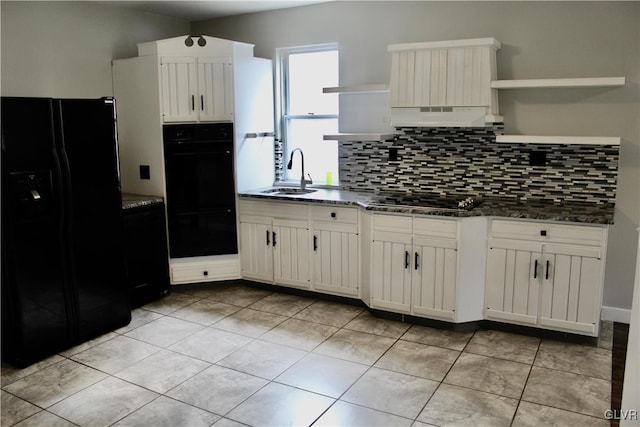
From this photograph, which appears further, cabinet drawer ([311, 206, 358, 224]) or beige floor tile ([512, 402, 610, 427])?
cabinet drawer ([311, 206, 358, 224])

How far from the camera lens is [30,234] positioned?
3.26m

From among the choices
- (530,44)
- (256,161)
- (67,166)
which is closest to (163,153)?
(256,161)

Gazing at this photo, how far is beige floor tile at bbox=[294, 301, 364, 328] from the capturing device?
→ 3.98 meters

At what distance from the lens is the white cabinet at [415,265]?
12.2 feet

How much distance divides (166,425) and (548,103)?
334 centimetres

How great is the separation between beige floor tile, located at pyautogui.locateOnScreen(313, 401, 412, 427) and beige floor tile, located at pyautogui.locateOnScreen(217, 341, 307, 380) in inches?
20.9

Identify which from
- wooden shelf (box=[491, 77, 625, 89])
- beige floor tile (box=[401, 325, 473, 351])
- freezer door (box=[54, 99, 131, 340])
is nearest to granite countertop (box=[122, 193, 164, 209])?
freezer door (box=[54, 99, 131, 340])

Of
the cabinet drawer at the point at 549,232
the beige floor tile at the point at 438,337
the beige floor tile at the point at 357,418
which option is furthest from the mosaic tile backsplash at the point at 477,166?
the beige floor tile at the point at 357,418

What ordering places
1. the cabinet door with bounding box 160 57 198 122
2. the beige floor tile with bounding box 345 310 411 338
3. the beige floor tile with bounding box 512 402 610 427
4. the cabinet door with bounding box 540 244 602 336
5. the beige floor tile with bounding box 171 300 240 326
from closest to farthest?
the beige floor tile with bounding box 512 402 610 427, the cabinet door with bounding box 540 244 602 336, the beige floor tile with bounding box 345 310 411 338, the beige floor tile with bounding box 171 300 240 326, the cabinet door with bounding box 160 57 198 122

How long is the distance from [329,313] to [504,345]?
4.30 ft

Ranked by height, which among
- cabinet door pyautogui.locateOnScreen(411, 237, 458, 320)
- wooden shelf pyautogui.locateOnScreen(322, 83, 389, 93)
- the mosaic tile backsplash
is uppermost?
wooden shelf pyautogui.locateOnScreen(322, 83, 389, 93)

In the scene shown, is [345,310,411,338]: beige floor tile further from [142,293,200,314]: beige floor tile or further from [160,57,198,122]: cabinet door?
[160,57,198,122]: cabinet door

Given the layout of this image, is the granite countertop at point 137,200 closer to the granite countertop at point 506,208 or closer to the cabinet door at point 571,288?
the granite countertop at point 506,208

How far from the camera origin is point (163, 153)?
448cm
